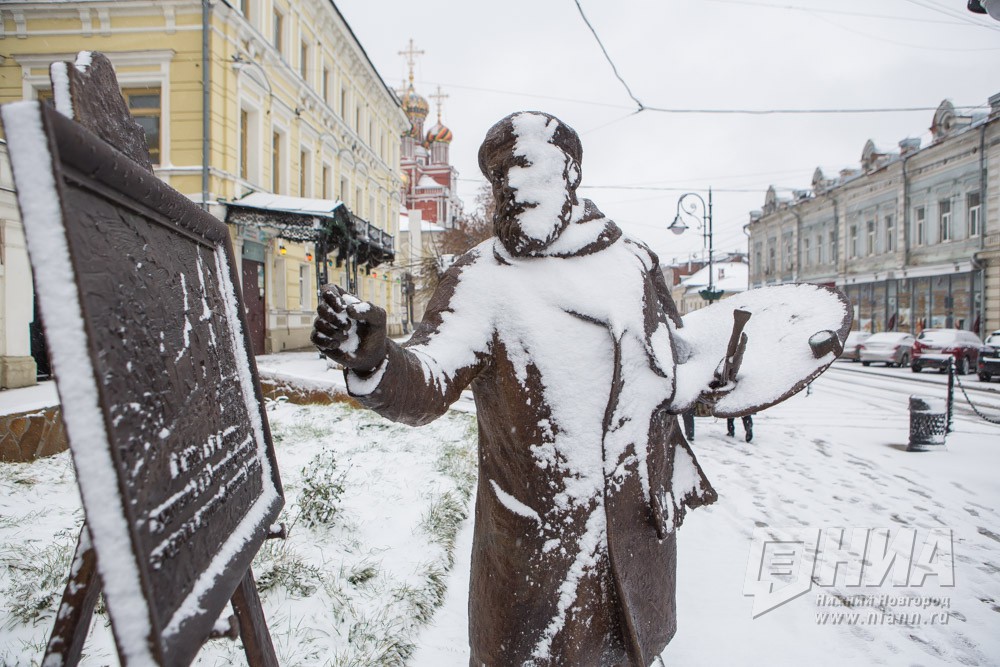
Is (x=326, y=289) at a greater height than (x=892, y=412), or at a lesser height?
greater

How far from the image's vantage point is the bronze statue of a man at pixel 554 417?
1447 mm

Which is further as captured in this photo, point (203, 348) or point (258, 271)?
point (258, 271)

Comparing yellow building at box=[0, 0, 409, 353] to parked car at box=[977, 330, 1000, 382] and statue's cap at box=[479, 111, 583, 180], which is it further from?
parked car at box=[977, 330, 1000, 382]

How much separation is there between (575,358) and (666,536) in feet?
1.87

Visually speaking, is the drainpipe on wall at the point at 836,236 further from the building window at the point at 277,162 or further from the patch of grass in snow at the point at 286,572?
the patch of grass in snow at the point at 286,572

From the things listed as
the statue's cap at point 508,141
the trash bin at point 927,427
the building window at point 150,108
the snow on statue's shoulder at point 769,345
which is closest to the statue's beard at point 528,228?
the statue's cap at point 508,141

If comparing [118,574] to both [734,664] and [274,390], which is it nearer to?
[734,664]

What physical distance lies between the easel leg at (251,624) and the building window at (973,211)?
81.5 ft

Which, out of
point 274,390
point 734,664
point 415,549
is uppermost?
point 274,390

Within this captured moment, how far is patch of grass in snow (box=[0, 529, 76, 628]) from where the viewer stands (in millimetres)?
2348

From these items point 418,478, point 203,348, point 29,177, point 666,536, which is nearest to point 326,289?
point 203,348

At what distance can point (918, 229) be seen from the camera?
882 inches

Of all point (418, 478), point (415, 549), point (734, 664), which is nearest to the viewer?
point (734, 664)

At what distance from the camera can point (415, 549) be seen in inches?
141
